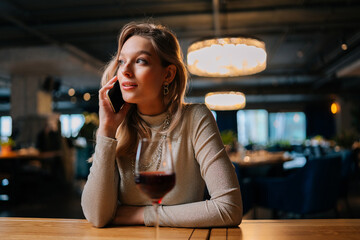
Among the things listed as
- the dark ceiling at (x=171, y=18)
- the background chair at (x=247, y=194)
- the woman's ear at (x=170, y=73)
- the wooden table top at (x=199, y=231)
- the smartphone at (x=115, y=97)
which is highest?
the dark ceiling at (x=171, y=18)

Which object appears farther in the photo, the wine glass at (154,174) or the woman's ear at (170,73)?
the woman's ear at (170,73)

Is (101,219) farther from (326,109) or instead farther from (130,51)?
(326,109)

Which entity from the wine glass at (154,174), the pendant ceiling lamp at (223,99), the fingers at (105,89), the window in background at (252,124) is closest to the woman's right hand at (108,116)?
the fingers at (105,89)

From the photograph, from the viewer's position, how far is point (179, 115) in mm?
1353

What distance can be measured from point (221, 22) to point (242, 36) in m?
3.37

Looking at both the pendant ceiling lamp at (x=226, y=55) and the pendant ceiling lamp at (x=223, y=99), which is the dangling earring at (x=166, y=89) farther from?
the pendant ceiling lamp at (x=223, y=99)

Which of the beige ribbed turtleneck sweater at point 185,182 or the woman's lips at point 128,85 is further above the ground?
the woman's lips at point 128,85

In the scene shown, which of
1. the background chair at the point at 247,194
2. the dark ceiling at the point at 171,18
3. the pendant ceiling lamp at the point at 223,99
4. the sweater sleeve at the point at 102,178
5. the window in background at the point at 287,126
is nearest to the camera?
the sweater sleeve at the point at 102,178

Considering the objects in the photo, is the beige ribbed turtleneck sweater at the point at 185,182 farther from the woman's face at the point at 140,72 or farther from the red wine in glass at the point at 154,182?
the red wine in glass at the point at 154,182

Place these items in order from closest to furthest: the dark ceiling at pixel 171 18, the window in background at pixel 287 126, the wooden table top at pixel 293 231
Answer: the wooden table top at pixel 293 231 → the dark ceiling at pixel 171 18 → the window in background at pixel 287 126

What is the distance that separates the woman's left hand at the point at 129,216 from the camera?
45.2 inches

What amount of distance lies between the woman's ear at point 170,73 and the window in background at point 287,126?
19374mm

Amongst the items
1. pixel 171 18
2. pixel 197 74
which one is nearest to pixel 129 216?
pixel 197 74

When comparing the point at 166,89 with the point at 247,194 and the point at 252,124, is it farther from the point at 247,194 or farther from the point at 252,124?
the point at 252,124
